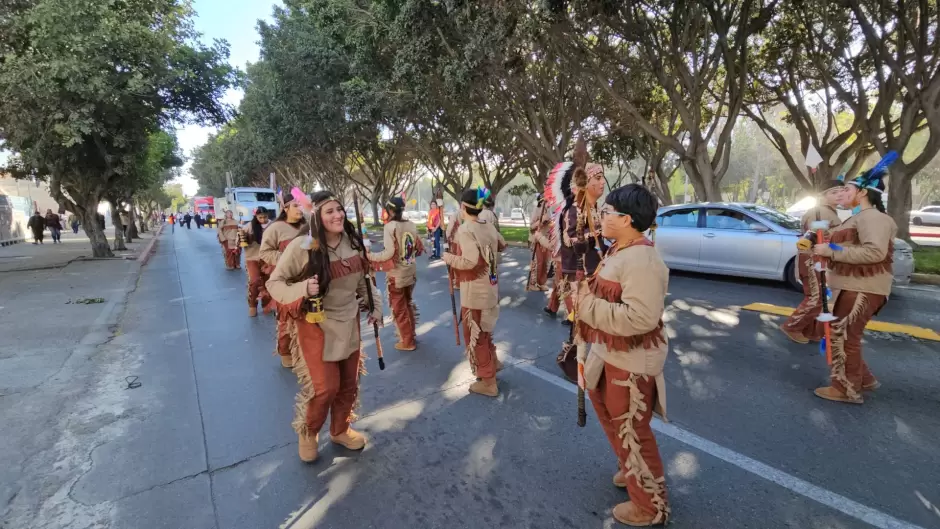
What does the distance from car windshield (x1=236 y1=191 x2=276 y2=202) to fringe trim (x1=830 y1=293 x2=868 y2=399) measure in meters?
25.0

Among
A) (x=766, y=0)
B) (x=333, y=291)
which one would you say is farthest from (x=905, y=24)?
(x=333, y=291)

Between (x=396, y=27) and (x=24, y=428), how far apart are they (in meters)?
10.3

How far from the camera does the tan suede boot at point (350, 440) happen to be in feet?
10.9

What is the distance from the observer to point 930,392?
3.99 metres

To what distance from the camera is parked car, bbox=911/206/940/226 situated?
27422mm

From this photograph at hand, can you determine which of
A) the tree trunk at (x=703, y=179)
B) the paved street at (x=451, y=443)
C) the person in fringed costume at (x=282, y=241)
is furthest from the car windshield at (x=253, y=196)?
the person in fringed costume at (x=282, y=241)

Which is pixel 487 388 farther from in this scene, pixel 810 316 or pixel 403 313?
pixel 810 316

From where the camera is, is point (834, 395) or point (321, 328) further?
point (834, 395)

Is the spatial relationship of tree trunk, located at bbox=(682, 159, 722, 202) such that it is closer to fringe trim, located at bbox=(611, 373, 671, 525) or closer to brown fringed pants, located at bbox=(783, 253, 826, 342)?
brown fringed pants, located at bbox=(783, 253, 826, 342)

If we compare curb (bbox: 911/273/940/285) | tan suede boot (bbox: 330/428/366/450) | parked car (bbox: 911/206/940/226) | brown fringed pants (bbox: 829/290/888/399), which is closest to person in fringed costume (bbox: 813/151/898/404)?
brown fringed pants (bbox: 829/290/888/399)

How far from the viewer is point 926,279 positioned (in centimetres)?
845

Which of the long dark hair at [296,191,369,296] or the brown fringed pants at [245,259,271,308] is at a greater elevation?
the long dark hair at [296,191,369,296]

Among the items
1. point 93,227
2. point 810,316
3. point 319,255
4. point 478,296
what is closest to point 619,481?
point 478,296

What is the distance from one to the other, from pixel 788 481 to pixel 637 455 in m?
1.15
